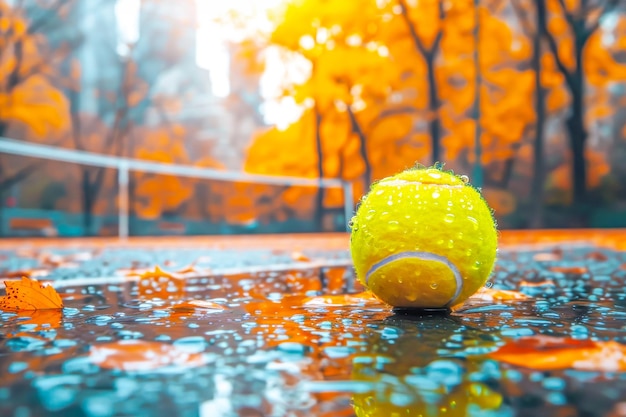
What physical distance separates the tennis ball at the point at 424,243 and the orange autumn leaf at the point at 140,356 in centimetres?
76

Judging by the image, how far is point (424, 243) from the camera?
1.89 metres

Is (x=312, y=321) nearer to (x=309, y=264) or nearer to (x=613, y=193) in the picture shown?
(x=309, y=264)

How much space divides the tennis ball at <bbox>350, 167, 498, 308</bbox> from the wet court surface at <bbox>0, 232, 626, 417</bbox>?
91 mm

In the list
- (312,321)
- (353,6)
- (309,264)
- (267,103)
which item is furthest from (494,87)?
(312,321)

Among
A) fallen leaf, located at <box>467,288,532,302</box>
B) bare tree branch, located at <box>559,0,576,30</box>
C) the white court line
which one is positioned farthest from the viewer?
bare tree branch, located at <box>559,0,576,30</box>

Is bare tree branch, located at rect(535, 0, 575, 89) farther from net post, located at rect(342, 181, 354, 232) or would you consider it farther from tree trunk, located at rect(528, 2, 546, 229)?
net post, located at rect(342, 181, 354, 232)

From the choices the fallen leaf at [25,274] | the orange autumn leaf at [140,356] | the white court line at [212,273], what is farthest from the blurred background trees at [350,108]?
the orange autumn leaf at [140,356]

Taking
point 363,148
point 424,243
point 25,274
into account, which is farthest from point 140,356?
point 363,148

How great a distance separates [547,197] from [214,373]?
15019mm

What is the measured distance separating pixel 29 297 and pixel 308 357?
1141 mm

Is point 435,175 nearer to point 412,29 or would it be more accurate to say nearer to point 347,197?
point 347,197

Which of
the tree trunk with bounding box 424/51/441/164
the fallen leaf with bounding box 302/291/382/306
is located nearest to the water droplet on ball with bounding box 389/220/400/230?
the fallen leaf with bounding box 302/291/382/306

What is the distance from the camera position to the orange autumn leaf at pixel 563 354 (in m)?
1.24

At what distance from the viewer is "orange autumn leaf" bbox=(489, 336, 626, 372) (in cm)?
124
